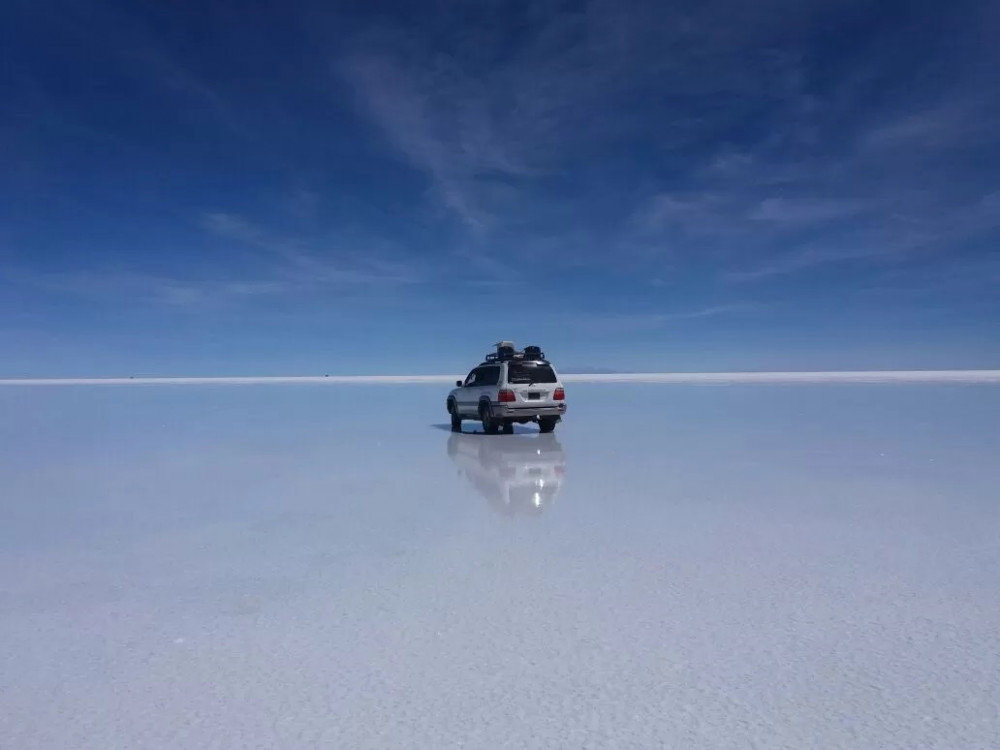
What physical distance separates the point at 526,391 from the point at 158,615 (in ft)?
47.3

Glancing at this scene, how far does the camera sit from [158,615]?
536 centimetres

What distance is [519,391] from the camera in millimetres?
19234

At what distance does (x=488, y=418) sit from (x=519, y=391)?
1.34m

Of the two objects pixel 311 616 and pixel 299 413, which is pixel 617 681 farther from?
pixel 299 413

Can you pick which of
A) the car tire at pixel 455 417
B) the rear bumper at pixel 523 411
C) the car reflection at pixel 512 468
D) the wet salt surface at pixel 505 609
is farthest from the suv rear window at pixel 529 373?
the wet salt surface at pixel 505 609

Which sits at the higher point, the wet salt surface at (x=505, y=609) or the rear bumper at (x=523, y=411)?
the rear bumper at (x=523, y=411)

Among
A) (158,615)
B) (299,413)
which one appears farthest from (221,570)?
(299,413)

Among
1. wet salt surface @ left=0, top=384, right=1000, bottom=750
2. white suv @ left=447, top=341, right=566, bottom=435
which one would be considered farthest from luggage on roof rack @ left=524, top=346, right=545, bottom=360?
wet salt surface @ left=0, top=384, right=1000, bottom=750

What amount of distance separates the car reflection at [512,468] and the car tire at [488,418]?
1.27ft

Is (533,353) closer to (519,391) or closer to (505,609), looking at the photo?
(519,391)

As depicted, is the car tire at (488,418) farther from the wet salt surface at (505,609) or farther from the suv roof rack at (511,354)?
the wet salt surface at (505,609)

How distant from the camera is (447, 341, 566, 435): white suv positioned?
19219 mm

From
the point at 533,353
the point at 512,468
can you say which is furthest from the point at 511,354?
the point at 512,468

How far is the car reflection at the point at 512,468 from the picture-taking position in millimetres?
9711
